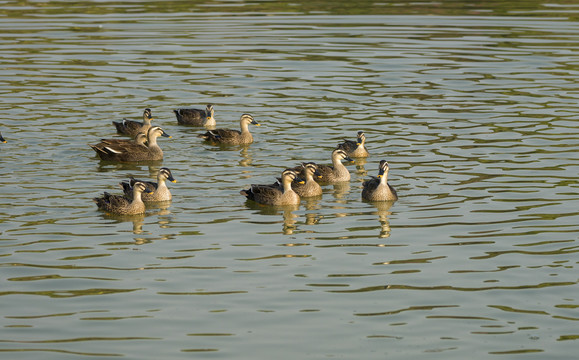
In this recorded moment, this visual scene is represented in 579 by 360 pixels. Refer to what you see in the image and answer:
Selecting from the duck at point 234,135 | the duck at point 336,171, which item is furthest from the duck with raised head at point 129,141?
the duck at point 336,171

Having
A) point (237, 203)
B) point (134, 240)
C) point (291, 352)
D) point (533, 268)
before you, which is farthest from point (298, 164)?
point (291, 352)

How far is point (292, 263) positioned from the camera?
1551 cm

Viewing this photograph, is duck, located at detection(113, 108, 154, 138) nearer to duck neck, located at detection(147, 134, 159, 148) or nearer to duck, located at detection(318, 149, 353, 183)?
duck neck, located at detection(147, 134, 159, 148)

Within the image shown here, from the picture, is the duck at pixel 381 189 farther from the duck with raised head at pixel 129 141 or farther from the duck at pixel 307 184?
the duck with raised head at pixel 129 141

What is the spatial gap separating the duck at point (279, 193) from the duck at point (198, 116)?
20.8ft

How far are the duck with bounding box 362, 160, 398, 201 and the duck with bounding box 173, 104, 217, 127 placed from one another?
6.94m

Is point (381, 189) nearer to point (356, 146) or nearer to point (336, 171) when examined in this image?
point (336, 171)

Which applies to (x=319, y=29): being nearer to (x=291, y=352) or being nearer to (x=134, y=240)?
(x=134, y=240)

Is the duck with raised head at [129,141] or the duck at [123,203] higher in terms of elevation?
the duck with raised head at [129,141]

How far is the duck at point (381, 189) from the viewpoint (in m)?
18.6

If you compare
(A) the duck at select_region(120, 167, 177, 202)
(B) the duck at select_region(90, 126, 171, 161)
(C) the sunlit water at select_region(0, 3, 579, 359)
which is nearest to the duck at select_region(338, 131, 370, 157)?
(C) the sunlit water at select_region(0, 3, 579, 359)

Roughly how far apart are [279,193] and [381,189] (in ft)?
5.74

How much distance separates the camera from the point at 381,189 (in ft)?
61.1

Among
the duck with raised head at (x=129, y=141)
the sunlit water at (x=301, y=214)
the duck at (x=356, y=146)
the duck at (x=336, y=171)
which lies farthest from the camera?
the duck with raised head at (x=129, y=141)
